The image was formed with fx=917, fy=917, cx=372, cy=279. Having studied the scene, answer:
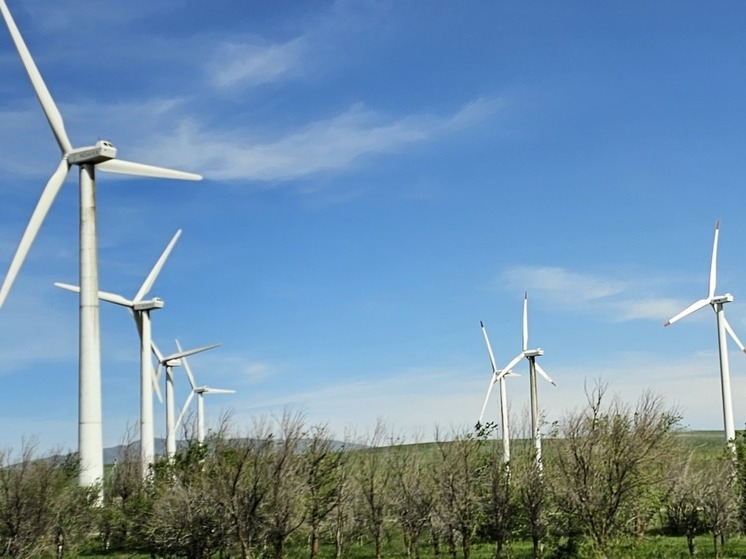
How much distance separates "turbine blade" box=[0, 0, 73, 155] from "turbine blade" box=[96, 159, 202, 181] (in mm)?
2738

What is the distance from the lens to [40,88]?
58938mm

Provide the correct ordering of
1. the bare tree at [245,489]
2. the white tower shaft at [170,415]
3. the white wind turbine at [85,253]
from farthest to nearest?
the white tower shaft at [170,415], the white wind turbine at [85,253], the bare tree at [245,489]

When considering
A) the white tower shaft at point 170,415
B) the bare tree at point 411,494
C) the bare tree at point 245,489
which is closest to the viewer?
the bare tree at point 245,489

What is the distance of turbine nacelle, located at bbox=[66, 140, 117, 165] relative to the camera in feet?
192

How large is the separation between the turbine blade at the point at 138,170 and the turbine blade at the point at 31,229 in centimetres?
350

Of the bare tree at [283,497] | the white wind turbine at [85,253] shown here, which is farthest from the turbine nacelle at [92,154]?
the bare tree at [283,497]

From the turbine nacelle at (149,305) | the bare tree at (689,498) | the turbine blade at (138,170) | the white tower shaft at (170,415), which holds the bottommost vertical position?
the bare tree at (689,498)

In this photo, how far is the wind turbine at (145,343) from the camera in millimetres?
73375

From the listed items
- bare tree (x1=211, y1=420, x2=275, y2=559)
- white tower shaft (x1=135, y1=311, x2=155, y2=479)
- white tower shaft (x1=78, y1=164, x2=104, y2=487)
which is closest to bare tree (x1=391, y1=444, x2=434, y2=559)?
bare tree (x1=211, y1=420, x2=275, y2=559)

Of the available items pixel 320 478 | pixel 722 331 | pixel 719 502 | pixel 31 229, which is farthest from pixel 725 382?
pixel 31 229

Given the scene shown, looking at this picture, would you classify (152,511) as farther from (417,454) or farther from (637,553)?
(637,553)

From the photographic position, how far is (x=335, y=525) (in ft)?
177

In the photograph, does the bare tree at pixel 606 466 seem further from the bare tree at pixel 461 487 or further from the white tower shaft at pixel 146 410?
the white tower shaft at pixel 146 410

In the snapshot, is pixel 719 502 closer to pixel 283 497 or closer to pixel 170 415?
pixel 283 497
